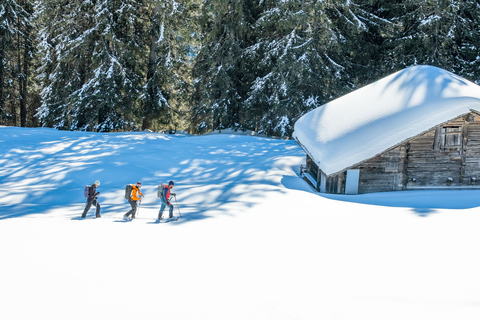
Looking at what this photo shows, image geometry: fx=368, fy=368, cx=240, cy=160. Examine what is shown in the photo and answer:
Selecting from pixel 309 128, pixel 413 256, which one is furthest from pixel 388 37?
pixel 413 256

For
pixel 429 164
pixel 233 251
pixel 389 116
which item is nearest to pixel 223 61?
pixel 389 116

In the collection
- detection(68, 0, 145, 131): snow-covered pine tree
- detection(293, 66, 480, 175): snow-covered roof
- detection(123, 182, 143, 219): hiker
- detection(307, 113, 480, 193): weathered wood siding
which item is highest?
detection(68, 0, 145, 131): snow-covered pine tree

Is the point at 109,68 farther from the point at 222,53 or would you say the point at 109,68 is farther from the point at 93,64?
the point at 222,53

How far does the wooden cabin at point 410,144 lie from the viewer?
1284cm

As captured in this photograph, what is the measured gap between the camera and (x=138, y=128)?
31.0 meters

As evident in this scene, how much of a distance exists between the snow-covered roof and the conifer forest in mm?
10529

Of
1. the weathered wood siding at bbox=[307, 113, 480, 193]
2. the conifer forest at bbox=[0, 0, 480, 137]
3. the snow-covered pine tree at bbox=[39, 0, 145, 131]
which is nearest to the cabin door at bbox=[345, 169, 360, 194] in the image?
the weathered wood siding at bbox=[307, 113, 480, 193]

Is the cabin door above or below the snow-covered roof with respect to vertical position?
below

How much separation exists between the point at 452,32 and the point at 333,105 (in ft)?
44.8

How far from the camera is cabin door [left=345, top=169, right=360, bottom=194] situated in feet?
43.9

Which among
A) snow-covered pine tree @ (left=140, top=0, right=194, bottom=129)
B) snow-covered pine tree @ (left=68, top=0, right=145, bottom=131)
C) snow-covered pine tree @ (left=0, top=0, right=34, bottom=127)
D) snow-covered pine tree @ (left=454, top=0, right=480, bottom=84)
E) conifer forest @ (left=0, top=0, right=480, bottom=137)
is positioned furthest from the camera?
snow-covered pine tree @ (left=0, top=0, right=34, bottom=127)

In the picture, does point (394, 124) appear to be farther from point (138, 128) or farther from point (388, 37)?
point (138, 128)

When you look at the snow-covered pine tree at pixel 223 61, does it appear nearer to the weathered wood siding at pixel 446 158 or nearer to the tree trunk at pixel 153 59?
the tree trunk at pixel 153 59

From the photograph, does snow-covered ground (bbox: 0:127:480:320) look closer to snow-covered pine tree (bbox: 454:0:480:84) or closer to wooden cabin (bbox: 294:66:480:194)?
wooden cabin (bbox: 294:66:480:194)
